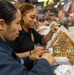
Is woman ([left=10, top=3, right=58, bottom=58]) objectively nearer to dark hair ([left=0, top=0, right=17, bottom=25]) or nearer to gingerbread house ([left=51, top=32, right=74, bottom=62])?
gingerbread house ([left=51, top=32, right=74, bottom=62])

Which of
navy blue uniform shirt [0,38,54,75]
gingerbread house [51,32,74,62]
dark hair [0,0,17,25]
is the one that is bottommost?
gingerbread house [51,32,74,62]

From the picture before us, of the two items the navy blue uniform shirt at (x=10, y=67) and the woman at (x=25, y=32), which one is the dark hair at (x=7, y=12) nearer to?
the navy blue uniform shirt at (x=10, y=67)

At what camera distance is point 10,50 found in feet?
3.44

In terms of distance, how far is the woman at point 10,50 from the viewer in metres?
0.89

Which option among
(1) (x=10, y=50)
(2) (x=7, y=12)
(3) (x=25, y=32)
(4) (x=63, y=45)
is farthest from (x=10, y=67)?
(3) (x=25, y=32)

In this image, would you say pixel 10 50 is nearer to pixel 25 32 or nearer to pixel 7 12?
pixel 7 12

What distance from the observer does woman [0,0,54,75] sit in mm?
886

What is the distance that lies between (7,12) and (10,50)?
8.6 inches

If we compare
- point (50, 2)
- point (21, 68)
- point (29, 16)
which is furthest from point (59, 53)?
point (50, 2)

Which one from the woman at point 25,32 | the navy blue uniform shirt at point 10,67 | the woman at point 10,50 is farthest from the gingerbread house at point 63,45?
the navy blue uniform shirt at point 10,67

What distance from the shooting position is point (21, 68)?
0.93 meters

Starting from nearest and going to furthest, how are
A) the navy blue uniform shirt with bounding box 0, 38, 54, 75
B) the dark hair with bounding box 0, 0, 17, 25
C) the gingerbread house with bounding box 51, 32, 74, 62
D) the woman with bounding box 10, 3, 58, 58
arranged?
the navy blue uniform shirt with bounding box 0, 38, 54, 75 → the dark hair with bounding box 0, 0, 17, 25 → the gingerbread house with bounding box 51, 32, 74, 62 → the woman with bounding box 10, 3, 58, 58

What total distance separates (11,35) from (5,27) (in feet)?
0.30

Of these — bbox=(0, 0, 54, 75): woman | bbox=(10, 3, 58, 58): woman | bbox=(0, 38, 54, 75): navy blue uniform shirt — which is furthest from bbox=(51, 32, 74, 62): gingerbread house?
bbox=(0, 38, 54, 75): navy blue uniform shirt
